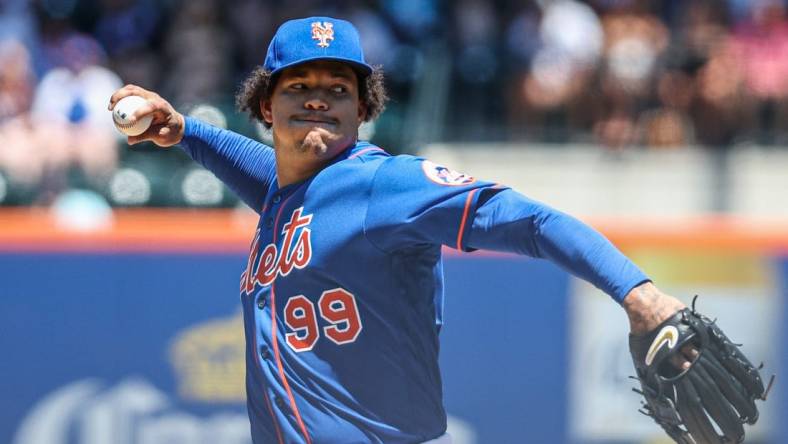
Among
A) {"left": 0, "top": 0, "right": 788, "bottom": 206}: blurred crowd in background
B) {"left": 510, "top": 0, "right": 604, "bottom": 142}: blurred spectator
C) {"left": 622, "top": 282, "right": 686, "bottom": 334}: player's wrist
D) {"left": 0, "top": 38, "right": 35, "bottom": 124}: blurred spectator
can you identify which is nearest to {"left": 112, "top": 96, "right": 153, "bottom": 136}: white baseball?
{"left": 622, "top": 282, "right": 686, "bottom": 334}: player's wrist

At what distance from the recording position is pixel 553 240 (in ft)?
8.40

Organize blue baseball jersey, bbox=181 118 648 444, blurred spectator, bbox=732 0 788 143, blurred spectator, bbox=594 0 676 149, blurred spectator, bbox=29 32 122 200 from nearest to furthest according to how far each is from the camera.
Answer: blue baseball jersey, bbox=181 118 648 444
blurred spectator, bbox=29 32 122 200
blurred spectator, bbox=594 0 676 149
blurred spectator, bbox=732 0 788 143

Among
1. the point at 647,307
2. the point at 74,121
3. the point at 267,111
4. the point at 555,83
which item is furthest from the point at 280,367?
the point at 555,83

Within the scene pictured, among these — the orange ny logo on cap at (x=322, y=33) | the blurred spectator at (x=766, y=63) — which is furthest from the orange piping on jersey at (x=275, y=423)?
the blurred spectator at (x=766, y=63)

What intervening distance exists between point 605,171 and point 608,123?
14.1 inches

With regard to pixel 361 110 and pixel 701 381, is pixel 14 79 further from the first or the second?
pixel 701 381

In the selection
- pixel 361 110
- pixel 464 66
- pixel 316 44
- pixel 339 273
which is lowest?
pixel 339 273

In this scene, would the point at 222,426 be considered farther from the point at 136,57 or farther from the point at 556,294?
the point at 136,57

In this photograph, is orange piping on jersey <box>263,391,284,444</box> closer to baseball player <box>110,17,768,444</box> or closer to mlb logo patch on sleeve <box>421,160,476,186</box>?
baseball player <box>110,17,768,444</box>

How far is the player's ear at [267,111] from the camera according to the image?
3.33m

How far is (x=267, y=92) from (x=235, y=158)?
0.44 metres

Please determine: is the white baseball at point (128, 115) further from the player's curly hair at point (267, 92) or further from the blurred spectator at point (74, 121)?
the blurred spectator at point (74, 121)

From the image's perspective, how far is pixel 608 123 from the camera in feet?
29.6

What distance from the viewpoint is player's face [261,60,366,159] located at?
10.1 feet
